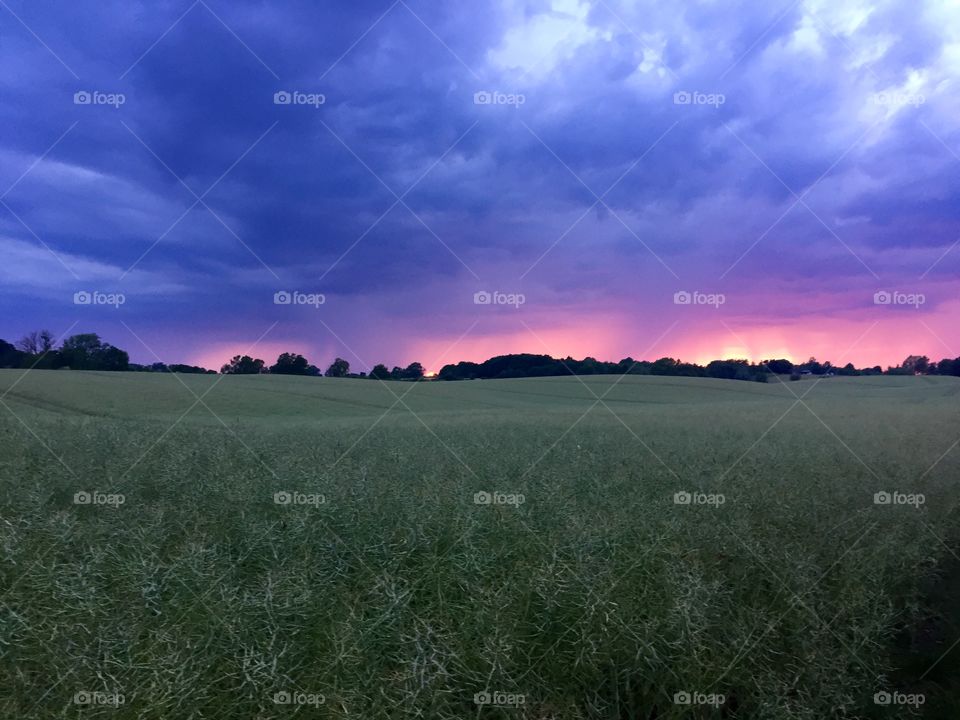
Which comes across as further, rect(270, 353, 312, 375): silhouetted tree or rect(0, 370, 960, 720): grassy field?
rect(270, 353, 312, 375): silhouetted tree

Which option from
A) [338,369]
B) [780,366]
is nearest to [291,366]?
[338,369]

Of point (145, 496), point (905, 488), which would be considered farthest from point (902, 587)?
point (145, 496)

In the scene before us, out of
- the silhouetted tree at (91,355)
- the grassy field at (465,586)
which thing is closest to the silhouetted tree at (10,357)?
the silhouetted tree at (91,355)

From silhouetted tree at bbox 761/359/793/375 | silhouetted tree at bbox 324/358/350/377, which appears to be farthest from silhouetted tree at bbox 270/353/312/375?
silhouetted tree at bbox 761/359/793/375

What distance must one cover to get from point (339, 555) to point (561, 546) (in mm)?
1918

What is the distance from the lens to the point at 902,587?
6320 millimetres

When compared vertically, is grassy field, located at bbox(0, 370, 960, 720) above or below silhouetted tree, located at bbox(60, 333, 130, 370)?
below

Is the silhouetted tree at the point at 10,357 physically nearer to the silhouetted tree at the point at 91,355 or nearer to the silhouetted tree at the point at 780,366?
the silhouetted tree at the point at 91,355

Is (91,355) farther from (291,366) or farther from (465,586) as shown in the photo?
(465,586)

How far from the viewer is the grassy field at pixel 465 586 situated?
3.86m

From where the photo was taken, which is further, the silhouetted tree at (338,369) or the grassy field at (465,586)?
the silhouetted tree at (338,369)

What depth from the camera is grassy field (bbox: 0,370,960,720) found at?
3.86m

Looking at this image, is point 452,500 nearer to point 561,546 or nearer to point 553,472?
point 561,546

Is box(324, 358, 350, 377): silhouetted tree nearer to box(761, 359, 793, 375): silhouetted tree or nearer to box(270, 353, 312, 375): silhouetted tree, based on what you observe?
box(270, 353, 312, 375): silhouetted tree
